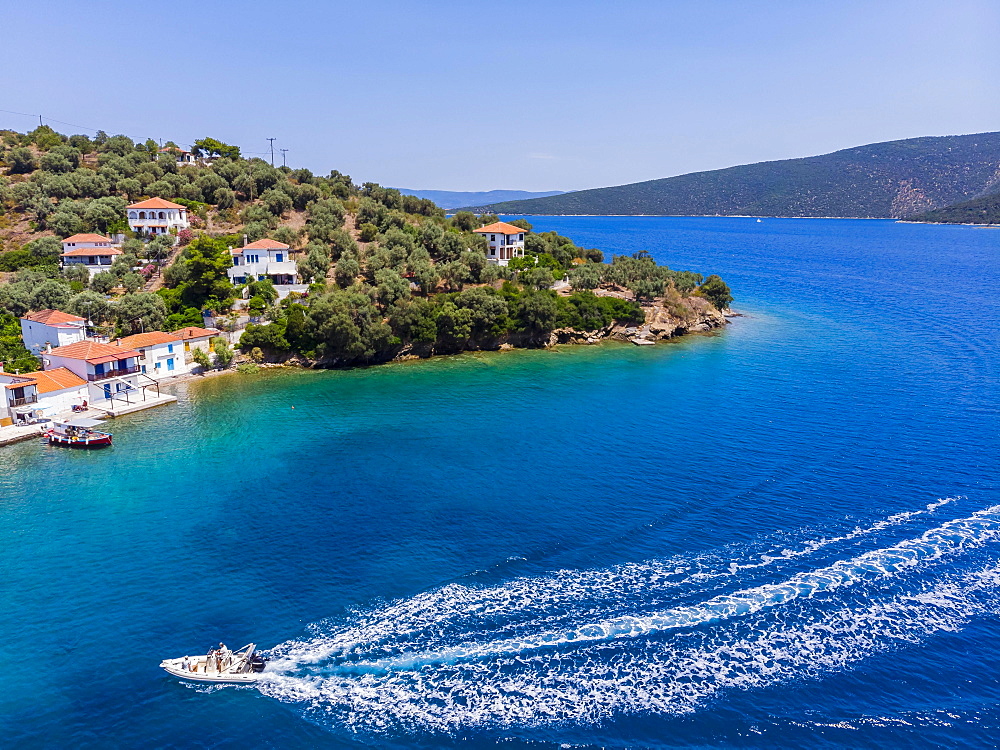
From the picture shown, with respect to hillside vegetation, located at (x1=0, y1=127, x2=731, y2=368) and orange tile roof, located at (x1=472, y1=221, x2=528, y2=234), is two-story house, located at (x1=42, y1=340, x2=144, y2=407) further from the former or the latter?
orange tile roof, located at (x1=472, y1=221, x2=528, y2=234)

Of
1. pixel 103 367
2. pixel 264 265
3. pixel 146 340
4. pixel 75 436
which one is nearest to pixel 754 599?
pixel 75 436

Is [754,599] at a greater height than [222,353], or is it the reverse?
[222,353]

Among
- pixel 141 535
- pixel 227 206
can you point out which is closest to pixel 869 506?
pixel 141 535

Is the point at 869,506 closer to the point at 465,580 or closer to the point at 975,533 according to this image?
the point at 975,533

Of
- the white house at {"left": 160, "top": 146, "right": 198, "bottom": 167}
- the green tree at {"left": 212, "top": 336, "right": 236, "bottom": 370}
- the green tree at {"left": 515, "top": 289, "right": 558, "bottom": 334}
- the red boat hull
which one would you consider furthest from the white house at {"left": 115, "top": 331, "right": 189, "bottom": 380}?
the white house at {"left": 160, "top": 146, "right": 198, "bottom": 167}

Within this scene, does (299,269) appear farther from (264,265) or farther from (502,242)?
(502,242)

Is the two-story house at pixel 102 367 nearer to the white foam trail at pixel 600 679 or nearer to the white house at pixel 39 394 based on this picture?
the white house at pixel 39 394
